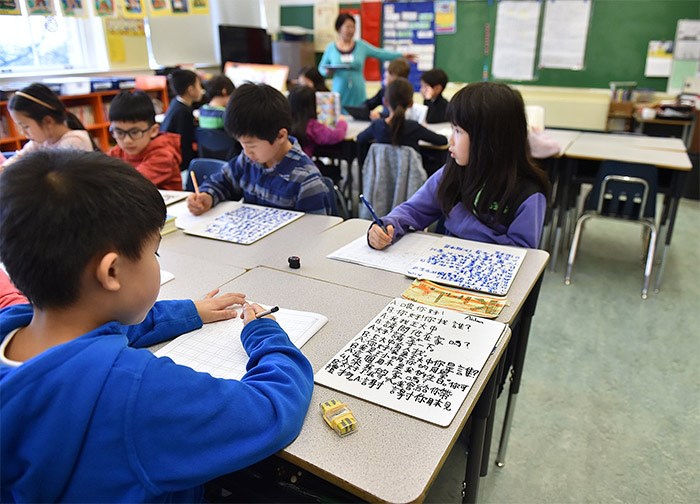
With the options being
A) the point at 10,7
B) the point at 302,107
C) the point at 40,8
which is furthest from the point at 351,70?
the point at 10,7

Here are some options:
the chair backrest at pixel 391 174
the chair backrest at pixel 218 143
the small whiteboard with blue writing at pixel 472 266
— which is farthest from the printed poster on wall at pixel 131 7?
the small whiteboard with blue writing at pixel 472 266

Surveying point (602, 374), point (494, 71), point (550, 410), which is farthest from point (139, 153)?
point (494, 71)

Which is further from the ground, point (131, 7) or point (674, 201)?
point (131, 7)

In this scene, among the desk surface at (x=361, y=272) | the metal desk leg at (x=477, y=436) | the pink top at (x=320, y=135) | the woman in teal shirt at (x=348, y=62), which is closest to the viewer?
the metal desk leg at (x=477, y=436)

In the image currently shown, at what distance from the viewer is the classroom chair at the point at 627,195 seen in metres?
2.75

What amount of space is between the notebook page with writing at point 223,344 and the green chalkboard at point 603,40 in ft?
18.0

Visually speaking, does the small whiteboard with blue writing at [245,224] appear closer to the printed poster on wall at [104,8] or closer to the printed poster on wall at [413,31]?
the printed poster on wall at [104,8]

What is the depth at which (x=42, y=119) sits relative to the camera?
2.33 metres

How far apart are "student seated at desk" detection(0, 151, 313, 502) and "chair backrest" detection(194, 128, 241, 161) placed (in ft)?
8.98

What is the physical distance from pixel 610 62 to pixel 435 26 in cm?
195

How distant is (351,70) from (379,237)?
11.8ft

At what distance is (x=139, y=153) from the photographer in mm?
2387

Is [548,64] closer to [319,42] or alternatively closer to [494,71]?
[494,71]

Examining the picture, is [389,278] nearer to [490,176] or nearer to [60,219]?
[490,176]
